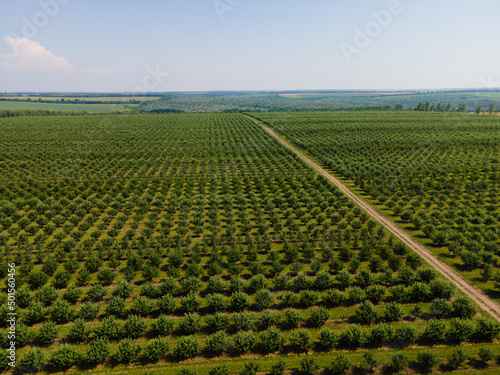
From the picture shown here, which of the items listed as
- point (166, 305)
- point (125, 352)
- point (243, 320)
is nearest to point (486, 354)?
point (243, 320)

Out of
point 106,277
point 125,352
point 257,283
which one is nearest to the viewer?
point 125,352

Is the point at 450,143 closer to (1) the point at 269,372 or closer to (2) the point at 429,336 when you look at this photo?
(2) the point at 429,336

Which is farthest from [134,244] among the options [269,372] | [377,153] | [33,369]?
[377,153]

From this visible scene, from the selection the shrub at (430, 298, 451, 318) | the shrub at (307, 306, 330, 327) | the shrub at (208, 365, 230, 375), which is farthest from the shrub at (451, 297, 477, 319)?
the shrub at (208, 365, 230, 375)

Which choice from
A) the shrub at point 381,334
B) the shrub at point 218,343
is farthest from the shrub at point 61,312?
the shrub at point 381,334

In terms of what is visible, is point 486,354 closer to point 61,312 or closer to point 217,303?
point 217,303

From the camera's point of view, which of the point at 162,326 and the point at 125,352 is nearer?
the point at 125,352
